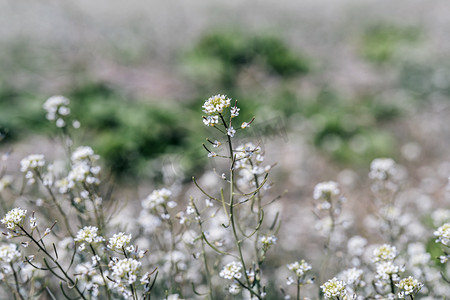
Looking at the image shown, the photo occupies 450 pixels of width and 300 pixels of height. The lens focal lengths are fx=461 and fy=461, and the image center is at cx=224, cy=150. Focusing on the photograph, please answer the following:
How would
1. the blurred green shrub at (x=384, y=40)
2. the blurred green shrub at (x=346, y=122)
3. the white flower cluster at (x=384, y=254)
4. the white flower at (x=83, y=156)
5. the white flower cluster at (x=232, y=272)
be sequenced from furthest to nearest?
the blurred green shrub at (x=384, y=40), the blurred green shrub at (x=346, y=122), the white flower at (x=83, y=156), the white flower cluster at (x=384, y=254), the white flower cluster at (x=232, y=272)

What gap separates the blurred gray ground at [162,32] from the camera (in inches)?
348

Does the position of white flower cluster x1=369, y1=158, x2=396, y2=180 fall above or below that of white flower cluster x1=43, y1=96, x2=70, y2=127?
below

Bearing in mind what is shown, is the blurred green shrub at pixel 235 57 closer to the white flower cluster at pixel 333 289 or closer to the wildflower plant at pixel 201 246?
the wildflower plant at pixel 201 246

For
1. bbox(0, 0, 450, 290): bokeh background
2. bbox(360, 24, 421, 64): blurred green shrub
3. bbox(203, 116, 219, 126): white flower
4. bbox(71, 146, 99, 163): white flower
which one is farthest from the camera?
bbox(360, 24, 421, 64): blurred green shrub

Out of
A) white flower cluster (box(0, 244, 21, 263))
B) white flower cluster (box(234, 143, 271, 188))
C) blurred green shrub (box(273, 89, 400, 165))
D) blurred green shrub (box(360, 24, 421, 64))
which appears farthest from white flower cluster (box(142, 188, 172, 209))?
blurred green shrub (box(360, 24, 421, 64))

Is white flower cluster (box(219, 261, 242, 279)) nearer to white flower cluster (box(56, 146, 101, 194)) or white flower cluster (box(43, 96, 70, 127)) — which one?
white flower cluster (box(56, 146, 101, 194))

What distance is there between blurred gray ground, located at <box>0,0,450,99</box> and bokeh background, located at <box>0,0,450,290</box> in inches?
1.8

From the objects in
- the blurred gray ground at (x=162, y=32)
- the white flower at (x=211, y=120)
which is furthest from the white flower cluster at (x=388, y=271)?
the blurred gray ground at (x=162, y=32)

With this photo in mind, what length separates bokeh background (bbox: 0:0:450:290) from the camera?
239 inches

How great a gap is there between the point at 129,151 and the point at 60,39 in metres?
5.52

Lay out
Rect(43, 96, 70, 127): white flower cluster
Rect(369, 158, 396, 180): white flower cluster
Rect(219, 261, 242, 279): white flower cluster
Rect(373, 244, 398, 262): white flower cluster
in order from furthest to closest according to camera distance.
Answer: Rect(369, 158, 396, 180): white flower cluster, Rect(43, 96, 70, 127): white flower cluster, Rect(373, 244, 398, 262): white flower cluster, Rect(219, 261, 242, 279): white flower cluster

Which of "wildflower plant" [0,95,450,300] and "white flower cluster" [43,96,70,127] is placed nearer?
"wildflower plant" [0,95,450,300]

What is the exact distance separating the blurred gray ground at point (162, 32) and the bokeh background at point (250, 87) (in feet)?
0.15

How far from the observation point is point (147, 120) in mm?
6531
